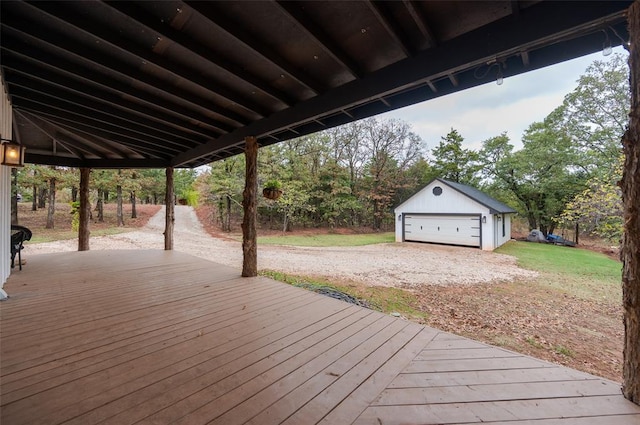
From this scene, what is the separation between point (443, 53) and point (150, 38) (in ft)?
8.40

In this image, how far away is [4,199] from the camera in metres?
3.47

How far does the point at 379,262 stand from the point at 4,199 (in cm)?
820

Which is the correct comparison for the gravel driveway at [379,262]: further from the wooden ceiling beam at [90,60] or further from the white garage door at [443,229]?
the wooden ceiling beam at [90,60]

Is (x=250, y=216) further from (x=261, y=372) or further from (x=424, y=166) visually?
(x=424, y=166)

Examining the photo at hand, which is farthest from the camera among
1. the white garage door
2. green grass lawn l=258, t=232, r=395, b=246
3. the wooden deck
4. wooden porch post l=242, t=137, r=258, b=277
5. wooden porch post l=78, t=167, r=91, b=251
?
green grass lawn l=258, t=232, r=395, b=246

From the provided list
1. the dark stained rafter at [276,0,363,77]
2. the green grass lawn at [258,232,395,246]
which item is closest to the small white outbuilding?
the green grass lawn at [258,232,395,246]

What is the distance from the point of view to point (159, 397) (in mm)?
1444

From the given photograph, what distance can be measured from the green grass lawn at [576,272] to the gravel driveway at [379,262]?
0.54 m

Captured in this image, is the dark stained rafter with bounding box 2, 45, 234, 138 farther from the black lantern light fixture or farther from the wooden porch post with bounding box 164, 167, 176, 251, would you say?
the wooden porch post with bounding box 164, 167, 176, 251

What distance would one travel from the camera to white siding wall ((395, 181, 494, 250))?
11039 millimetres

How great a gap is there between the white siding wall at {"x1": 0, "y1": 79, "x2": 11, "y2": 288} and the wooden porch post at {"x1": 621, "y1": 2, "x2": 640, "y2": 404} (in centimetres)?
592

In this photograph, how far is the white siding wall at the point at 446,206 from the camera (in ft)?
36.2

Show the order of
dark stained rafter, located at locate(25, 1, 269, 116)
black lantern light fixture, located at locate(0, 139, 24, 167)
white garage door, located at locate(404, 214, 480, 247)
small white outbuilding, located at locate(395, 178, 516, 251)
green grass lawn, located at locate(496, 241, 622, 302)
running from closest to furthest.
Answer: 1. dark stained rafter, located at locate(25, 1, 269, 116)
2. black lantern light fixture, located at locate(0, 139, 24, 167)
3. green grass lawn, located at locate(496, 241, 622, 302)
4. small white outbuilding, located at locate(395, 178, 516, 251)
5. white garage door, located at locate(404, 214, 480, 247)

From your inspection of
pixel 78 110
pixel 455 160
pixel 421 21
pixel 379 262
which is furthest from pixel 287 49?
pixel 455 160
